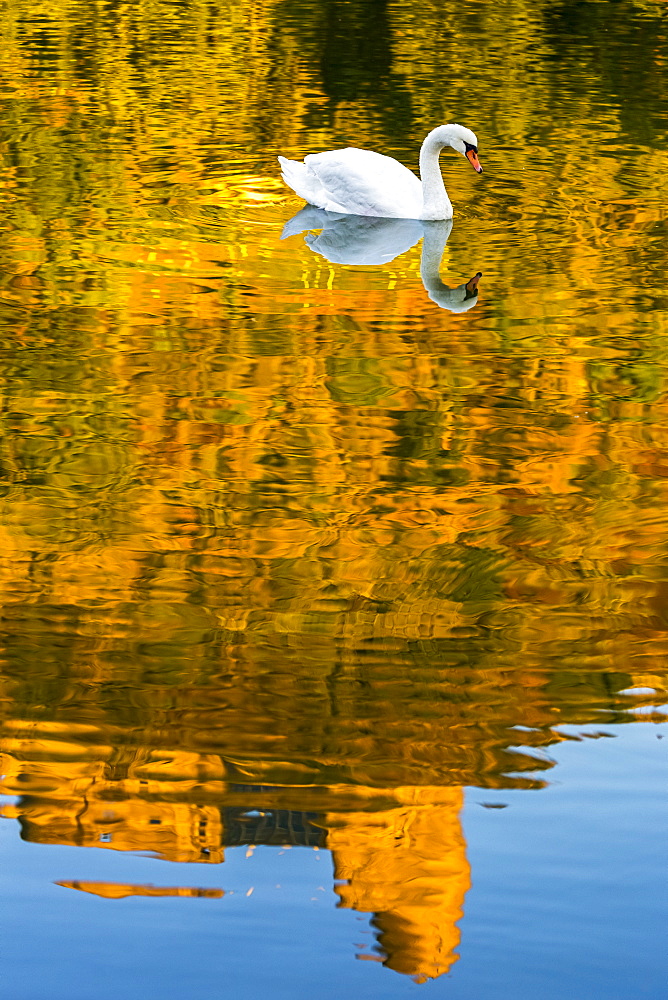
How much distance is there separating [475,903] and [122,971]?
2.90 ft

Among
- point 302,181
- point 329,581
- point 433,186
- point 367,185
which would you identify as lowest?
point 329,581

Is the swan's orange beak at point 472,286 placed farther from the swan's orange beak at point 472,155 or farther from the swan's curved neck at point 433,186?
the swan's orange beak at point 472,155

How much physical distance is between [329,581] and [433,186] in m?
5.29

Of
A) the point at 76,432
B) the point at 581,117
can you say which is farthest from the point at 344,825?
the point at 581,117

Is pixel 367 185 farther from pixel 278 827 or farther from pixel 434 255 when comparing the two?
pixel 278 827

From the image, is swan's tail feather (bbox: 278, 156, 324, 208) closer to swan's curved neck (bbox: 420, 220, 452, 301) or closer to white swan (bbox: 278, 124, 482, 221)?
white swan (bbox: 278, 124, 482, 221)

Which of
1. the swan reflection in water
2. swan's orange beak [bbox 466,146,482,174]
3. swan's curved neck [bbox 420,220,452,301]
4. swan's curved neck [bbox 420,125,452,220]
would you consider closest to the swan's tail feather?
the swan reflection in water

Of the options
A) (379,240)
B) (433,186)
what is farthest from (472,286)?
(433,186)

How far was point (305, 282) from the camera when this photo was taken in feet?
27.9

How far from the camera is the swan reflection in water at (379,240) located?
8.47 meters

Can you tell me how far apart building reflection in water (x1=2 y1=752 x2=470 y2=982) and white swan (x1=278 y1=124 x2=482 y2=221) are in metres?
6.49

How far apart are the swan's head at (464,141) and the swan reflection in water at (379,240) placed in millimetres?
614

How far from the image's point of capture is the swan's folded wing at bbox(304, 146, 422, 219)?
9938 millimetres

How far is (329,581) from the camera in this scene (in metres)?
5.12
